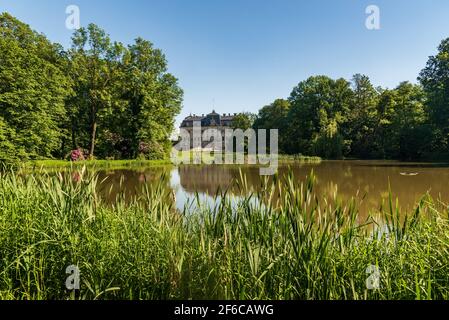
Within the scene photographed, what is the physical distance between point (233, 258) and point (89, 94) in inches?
A: 1167

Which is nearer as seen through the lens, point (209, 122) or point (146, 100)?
point (146, 100)

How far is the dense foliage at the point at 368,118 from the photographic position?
31.4 metres

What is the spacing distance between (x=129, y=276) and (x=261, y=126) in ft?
192

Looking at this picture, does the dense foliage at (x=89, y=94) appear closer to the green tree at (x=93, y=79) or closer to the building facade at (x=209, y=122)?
the green tree at (x=93, y=79)

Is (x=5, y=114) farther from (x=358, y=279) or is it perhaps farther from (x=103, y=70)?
(x=358, y=279)

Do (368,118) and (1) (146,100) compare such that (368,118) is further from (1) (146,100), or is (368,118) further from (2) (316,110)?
(1) (146,100)

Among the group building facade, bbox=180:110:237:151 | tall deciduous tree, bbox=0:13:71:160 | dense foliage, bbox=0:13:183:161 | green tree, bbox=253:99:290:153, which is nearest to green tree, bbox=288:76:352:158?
green tree, bbox=253:99:290:153

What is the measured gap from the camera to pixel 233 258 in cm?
273

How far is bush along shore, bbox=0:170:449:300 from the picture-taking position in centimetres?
245

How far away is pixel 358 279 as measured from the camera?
2.52m

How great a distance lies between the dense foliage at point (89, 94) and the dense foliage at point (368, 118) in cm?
2160

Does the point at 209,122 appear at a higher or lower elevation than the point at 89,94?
higher

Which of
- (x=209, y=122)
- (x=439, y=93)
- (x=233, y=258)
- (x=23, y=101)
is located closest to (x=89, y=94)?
(x=23, y=101)
